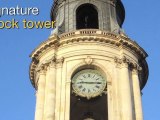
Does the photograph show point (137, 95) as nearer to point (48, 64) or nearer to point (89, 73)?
point (89, 73)

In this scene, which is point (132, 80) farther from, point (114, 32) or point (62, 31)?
point (62, 31)

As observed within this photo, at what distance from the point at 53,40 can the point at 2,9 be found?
3.73 meters

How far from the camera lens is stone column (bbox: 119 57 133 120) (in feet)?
96.2

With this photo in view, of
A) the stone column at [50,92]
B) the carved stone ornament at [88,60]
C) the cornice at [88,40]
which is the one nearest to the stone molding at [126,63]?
the cornice at [88,40]

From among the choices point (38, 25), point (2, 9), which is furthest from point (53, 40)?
point (2, 9)

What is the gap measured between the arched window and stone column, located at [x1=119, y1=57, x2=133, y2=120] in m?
5.88

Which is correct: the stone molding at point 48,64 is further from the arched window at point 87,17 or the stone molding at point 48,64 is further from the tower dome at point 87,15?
the arched window at point 87,17

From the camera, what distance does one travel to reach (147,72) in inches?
1346

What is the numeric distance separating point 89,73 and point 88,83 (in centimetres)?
77

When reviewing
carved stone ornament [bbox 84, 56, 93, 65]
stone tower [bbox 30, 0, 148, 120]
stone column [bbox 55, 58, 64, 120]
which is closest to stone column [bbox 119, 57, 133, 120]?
stone tower [bbox 30, 0, 148, 120]

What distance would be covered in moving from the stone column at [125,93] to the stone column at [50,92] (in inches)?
159

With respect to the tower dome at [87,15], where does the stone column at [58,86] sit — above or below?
below

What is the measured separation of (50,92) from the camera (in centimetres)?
3048

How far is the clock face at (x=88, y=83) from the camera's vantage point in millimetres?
30859
